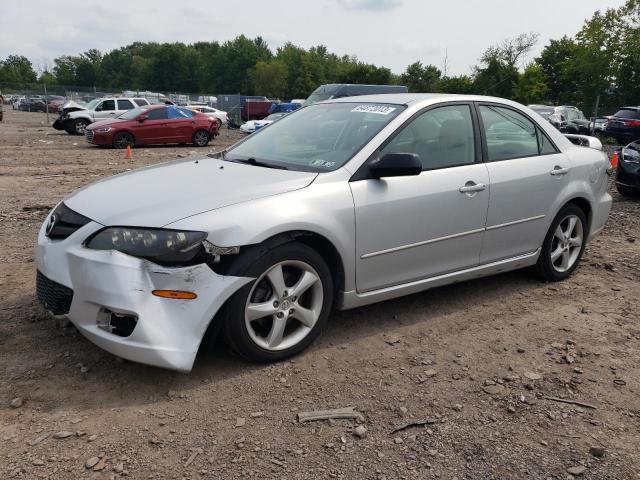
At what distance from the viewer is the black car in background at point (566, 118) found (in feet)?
76.5

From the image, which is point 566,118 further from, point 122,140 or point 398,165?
point 398,165

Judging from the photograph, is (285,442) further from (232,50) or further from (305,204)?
(232,50)

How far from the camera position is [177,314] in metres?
2.86

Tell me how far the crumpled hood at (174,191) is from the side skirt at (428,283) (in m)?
0.82

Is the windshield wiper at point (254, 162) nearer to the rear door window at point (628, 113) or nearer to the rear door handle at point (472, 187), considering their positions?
the rear door handle at point (472, 187)

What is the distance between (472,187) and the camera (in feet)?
13.0

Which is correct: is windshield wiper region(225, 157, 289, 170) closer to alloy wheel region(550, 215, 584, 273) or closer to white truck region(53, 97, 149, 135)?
alloy wheel region(550, 215, 584, 273)

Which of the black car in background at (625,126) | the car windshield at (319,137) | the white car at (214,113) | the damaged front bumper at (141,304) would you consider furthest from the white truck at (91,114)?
the damaged front bumper at (141,304)

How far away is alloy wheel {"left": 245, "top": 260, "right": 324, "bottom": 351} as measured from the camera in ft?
10.3

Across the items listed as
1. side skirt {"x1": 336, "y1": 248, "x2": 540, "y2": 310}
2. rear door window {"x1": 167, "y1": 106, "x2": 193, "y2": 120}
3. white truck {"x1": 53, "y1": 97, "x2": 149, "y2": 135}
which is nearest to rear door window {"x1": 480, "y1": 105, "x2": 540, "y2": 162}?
side skirt {"x1": 336, "y1": 248, "x2": 540, "y2": 310}

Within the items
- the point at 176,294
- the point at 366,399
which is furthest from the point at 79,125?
the point at 366,399

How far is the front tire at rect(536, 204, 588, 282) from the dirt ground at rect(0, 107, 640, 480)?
15.7 inches

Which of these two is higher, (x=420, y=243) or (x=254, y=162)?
(x=254, y=162)

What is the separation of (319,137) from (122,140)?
14.8m
